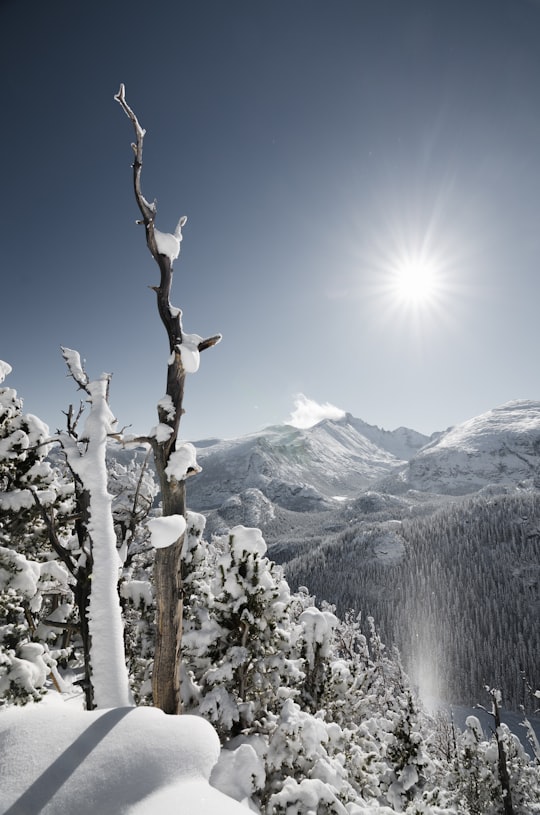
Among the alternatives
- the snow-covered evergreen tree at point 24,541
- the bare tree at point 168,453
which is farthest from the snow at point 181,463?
the snow-covered evergreen tree at point 24,541

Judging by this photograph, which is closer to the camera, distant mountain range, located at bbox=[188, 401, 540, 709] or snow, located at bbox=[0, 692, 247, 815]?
snow, located at bbox=[0, 692, 247, 815]

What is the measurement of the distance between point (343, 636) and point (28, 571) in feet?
67.6

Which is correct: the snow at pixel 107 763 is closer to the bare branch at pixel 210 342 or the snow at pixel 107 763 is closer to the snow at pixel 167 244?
the bare branch at pixel 210 342

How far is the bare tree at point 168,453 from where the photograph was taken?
16.9 feet

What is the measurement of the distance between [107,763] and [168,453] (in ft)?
10.3

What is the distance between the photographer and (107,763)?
3082 millimetres

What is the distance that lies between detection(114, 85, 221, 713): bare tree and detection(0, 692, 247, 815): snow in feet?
4.52

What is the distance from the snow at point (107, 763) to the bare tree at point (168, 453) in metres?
1.38

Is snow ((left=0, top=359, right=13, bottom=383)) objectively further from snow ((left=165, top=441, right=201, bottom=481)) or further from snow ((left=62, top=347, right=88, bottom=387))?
snow ((left=165, top=441, right=201, bottom=481))

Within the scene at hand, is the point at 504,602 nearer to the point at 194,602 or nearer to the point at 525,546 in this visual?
the point at 525,546

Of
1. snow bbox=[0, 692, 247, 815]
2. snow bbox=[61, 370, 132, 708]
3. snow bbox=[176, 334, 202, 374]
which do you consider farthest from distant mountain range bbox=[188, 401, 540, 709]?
snow bbox=[0, 692, 247, 815]

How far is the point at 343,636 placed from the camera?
2230 centimetres

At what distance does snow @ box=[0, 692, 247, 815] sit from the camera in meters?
2.71

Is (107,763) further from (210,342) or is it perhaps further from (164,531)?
A: (210,342)
